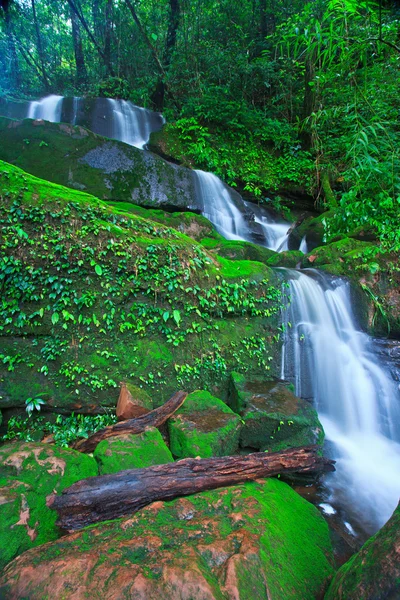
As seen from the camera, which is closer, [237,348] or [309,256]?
[237,348]

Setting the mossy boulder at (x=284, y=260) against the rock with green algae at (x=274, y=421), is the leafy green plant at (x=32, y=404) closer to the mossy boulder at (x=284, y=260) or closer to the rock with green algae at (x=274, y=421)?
the rock with green algae at (x=274, y=421)

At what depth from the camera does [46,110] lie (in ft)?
39.7

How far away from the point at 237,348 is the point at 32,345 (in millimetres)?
3151

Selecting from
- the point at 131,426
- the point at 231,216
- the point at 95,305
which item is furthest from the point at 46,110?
the point at 131,426

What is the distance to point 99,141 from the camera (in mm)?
9016

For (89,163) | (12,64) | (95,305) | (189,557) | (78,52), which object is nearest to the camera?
(189,557)

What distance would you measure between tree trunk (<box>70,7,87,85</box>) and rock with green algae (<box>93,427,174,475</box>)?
20.6 m

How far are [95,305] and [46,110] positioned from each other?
1153 centimetres

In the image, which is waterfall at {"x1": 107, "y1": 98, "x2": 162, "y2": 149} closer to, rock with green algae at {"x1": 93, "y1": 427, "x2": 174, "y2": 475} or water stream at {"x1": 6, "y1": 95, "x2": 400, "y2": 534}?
water stream at {"x1": 6, "y1": 95, "x2": 400, "y2": 534}

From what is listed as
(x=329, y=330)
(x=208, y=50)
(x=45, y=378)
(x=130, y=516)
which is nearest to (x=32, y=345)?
(x=45, y=378)

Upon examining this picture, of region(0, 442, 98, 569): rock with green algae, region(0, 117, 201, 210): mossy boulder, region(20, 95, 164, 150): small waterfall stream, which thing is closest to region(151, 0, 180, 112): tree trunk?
region(20, 95, 164, 150): small waterfall stream

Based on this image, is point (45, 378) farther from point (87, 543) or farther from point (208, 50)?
point (208, 50)

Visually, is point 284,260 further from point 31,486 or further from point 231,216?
point 31,486

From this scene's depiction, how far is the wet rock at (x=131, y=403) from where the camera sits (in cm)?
404
